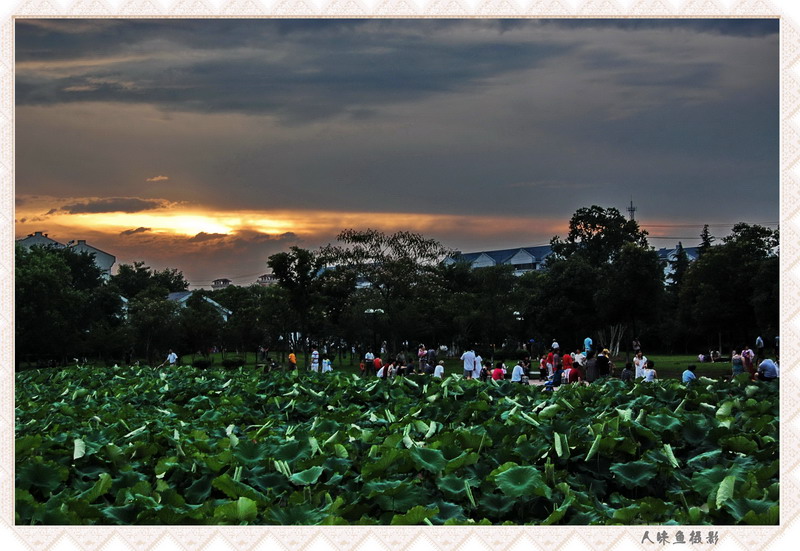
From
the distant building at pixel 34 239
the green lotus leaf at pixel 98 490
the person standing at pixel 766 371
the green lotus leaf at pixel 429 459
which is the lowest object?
the person standing at pixel 766 371

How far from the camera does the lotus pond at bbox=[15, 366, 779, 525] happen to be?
11.8ft

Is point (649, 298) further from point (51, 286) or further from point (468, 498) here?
point (468, 498)

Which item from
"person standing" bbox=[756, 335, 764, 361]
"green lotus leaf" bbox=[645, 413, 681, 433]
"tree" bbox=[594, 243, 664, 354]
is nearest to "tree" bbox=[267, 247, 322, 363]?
"tree" bbox=[594, 243, 664, 354]

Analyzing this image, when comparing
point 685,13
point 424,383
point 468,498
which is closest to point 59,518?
point 468,498

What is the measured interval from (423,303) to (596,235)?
46.4 ft

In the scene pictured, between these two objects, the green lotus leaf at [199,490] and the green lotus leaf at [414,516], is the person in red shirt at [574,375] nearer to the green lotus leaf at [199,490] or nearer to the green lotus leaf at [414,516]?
the green lotus leaf at [199,490]

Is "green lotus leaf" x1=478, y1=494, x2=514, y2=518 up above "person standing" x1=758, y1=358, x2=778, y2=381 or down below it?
above

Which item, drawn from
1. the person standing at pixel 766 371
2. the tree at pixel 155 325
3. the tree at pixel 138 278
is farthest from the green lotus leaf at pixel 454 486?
the tree at pixel 138 278

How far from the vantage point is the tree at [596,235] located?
4375 cm

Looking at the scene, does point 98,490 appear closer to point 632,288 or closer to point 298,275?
point 298,275

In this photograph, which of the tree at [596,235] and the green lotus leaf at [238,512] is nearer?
the green lotus leaf at [238,512]

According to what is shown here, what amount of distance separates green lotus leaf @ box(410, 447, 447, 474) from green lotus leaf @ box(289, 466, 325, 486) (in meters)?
0.48

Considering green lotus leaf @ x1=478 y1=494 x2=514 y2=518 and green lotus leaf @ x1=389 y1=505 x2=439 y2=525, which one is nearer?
green lotus leaf @ x1=389 y1=505 x2=439 y2=525

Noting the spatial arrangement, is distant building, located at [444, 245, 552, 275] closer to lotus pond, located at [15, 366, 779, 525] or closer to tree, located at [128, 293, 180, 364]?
tree, located at [128, 293, 180, 364]
